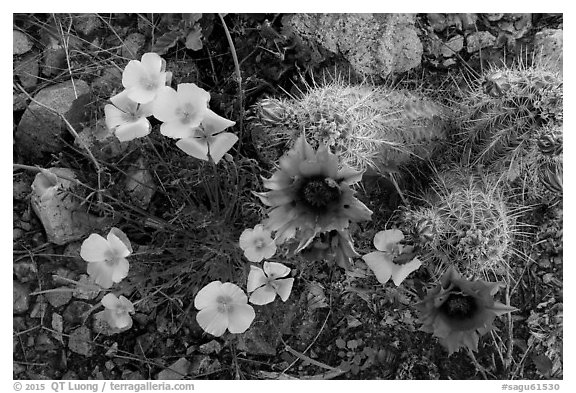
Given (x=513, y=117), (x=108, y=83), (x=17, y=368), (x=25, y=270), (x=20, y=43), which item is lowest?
(x=17, y=368)

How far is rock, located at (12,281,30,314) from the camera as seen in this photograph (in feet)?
9.86

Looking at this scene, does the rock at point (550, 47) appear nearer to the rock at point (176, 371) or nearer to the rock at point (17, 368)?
the rock at point (176, 371)

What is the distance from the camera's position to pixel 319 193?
85.7 inches

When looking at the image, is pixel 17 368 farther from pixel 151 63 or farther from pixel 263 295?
pixel 151 63

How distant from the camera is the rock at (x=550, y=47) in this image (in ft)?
9.85

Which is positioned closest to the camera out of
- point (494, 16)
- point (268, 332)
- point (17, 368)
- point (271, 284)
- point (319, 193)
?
point (319, 193)

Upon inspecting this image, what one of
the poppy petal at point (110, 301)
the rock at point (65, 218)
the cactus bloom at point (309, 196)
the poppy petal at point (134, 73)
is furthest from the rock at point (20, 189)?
the cactus bloom at point (309, 196)

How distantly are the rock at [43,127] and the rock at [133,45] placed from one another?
0.39 m

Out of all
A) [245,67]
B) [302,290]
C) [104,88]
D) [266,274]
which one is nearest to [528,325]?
[302,290]

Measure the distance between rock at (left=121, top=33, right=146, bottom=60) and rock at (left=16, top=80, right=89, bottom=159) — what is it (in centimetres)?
39

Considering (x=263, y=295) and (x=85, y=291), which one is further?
(x=85, y=291)

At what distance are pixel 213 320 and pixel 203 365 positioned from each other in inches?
23.2

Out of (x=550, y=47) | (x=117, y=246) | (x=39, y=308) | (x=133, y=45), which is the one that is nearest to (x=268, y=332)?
(x=117, y=246)

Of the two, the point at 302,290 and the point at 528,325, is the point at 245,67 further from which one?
the point at 528,325
